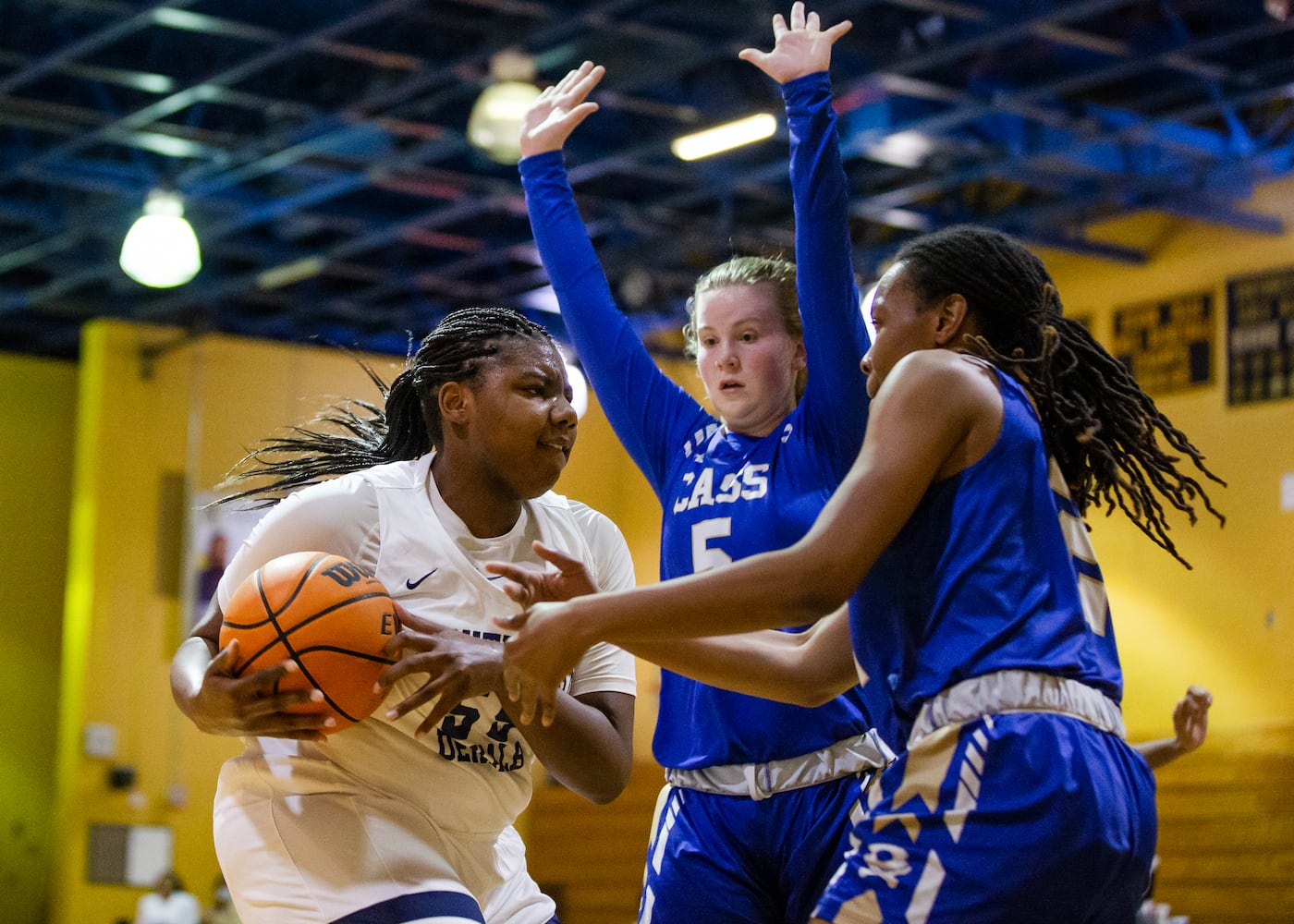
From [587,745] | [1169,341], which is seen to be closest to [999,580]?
[587,745]

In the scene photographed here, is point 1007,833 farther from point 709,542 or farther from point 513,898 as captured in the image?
point 513,898

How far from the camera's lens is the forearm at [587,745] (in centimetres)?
326

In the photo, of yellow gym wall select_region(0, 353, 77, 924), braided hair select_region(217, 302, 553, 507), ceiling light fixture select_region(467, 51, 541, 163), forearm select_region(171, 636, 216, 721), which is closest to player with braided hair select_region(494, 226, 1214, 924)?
forearm select_region(171, 636, 216, 721)

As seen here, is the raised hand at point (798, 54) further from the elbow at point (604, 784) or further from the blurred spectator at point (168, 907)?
the blurred spectator at point (168, 907)

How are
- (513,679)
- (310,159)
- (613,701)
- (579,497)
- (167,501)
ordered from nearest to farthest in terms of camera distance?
(513,679), (613,701), (310,159), (167,501), (579,497)

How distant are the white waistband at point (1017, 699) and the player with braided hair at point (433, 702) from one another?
2.91 ft

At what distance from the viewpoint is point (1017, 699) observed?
2318mm

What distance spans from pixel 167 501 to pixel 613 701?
41.1ft

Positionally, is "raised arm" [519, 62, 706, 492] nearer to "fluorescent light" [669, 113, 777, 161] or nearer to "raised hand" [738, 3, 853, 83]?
"raised hand" [738, 3, 853, 83]

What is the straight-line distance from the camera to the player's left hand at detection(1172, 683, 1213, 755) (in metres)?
3.80

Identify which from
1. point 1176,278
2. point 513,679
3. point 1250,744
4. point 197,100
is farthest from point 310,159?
point 513,679

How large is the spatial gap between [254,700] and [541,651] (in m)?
0.93

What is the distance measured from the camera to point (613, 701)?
3.59 metres

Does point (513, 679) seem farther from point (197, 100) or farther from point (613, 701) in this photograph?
point (197, 100)
